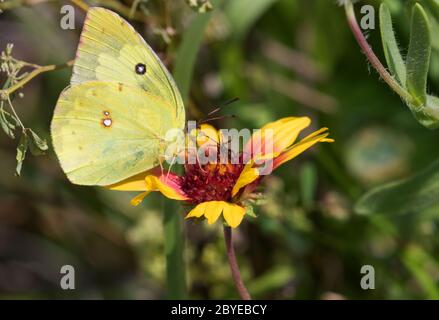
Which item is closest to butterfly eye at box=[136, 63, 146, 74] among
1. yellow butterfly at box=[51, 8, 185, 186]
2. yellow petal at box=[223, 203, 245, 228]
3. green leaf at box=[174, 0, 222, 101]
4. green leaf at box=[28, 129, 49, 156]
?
yellow butterfly at box=[51, 8, 185, 186]

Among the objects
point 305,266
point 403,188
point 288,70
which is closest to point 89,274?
point 305,266

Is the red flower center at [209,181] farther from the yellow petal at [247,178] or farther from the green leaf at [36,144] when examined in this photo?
the green leaf at [36,144]

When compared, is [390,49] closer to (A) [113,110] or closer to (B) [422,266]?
(A) [113,110]

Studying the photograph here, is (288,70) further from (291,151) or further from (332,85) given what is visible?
(291,151)

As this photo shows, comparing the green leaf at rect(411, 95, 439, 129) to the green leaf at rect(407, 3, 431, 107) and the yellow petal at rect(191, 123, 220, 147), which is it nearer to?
the green leaf at rect(407, 3, 431, 107)

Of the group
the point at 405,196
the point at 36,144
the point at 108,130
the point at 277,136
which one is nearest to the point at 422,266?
the point at 405,196

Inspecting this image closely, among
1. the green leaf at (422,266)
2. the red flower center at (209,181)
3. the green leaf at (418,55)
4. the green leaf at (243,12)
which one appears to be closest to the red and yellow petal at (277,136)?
the red flower center at (209,181)
